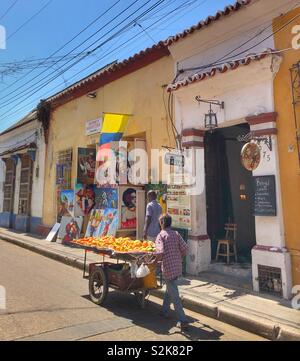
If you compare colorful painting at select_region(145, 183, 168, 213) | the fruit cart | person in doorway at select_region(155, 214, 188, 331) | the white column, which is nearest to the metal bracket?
the white column

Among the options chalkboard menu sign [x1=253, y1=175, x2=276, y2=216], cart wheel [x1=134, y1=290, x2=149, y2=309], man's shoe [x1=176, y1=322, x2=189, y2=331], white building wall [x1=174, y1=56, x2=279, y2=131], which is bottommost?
man's shoe [x1=176, y1=322, x2=189, y2=331]

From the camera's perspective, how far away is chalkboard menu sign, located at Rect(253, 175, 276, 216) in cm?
656

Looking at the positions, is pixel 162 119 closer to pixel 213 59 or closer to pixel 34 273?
pixel 213 59

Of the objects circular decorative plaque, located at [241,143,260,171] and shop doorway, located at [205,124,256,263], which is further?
shop doorway, located at [205,124,256,263]

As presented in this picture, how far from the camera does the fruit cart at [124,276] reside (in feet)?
18.6

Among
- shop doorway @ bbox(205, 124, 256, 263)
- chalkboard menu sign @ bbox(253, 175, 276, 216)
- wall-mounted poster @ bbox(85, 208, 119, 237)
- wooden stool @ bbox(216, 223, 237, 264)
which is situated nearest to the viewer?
chalkboard menu sign @ bbox(253, 175, 276, 216)

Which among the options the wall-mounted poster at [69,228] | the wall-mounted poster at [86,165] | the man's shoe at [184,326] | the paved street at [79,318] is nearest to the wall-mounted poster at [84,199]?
the wall-mounted poster at [86,165]

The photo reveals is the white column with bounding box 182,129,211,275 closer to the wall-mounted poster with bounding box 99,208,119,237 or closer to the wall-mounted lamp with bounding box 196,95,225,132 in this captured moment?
the wall-mounted lamp with bounding box 196,95,225,132

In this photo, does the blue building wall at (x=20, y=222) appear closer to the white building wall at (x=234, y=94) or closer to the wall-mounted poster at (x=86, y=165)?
the wall-mounted poster at (x=86, y=165)

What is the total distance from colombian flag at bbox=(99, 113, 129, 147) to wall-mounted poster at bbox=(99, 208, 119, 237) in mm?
2153

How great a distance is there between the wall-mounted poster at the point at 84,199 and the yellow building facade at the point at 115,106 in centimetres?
113

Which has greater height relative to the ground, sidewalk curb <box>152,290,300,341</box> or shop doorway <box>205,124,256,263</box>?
shop doorway <box>205,124,256,263</box>

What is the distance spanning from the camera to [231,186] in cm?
946

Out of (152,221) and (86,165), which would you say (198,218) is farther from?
(86,165)
